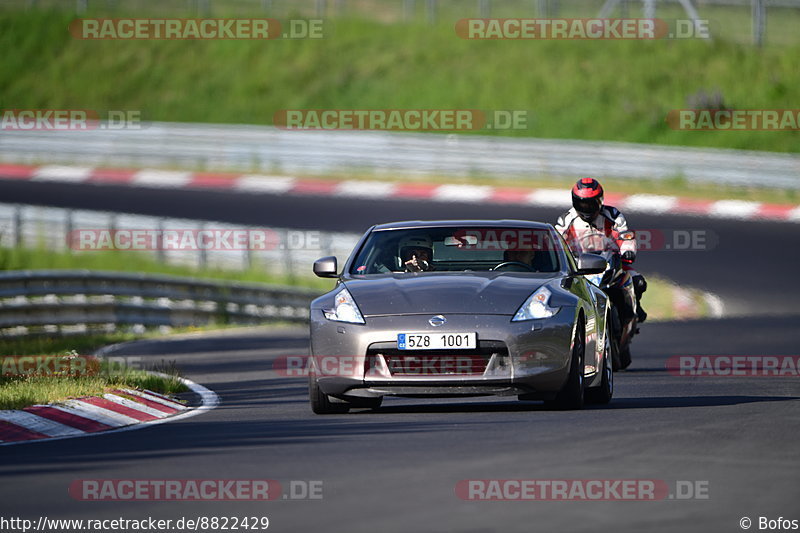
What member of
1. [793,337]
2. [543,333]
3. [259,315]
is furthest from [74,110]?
[543,333]

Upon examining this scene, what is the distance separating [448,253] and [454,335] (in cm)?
145

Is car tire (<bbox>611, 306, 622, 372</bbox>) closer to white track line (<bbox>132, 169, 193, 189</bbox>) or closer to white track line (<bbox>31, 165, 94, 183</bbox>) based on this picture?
white track line (<bbox>132, 169, 193, 189</bbox>)

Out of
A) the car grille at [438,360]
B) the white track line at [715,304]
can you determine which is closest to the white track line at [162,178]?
the white track line at [715,304]

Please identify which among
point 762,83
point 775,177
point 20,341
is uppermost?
point 762,83

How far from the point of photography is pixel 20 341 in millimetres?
21266

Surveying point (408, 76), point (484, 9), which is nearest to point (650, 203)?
point (484, 9)

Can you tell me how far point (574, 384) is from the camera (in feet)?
34.9

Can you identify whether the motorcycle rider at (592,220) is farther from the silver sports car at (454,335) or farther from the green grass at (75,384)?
the green grass at (75,384)

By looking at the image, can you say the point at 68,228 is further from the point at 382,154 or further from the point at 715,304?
the point at 382,154

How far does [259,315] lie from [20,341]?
4162 millimetres

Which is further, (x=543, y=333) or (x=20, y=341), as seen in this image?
(x=20, y=341)

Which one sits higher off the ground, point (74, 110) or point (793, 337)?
point (74, 110)

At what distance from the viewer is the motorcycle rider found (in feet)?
46.6

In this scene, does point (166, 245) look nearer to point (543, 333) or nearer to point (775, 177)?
point (775, 177)
